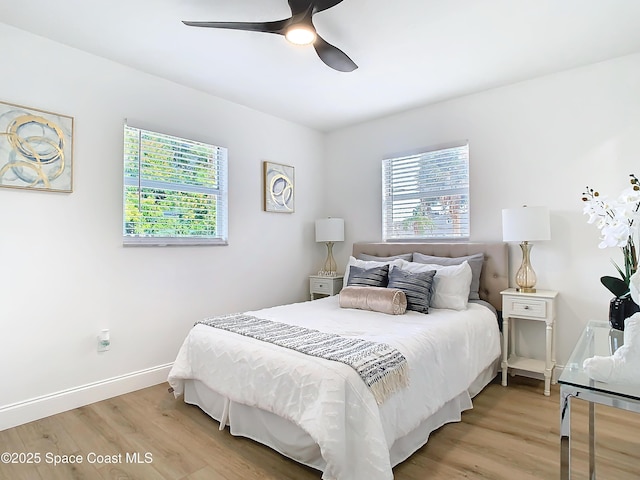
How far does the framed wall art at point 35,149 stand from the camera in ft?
7.97

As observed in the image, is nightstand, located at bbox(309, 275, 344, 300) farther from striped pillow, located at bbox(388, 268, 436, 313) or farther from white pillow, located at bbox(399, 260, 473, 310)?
white pillow, located at bbox(399, 260, 473, 310)

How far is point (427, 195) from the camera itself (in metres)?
3.95

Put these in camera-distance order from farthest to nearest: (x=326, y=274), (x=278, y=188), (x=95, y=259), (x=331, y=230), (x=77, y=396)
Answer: (x=326, y=274) → (x=331, y=230) → (x=278, y=188) → (x=95, y=259) → (x=77, y=396)

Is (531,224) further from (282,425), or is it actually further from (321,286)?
(282,425)

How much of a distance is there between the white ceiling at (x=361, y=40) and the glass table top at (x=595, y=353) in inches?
77.3

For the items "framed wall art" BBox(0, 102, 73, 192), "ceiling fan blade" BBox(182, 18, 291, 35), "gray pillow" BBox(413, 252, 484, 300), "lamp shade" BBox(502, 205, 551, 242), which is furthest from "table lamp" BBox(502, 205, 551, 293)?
"framed wall art" BBox(0, 102, 73, 192)

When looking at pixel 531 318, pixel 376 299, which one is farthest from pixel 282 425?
pixel 531 318

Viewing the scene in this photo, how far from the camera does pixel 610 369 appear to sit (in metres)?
1.34

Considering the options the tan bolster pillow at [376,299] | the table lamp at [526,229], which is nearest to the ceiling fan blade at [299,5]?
the tan bolster pillow at [376,299]

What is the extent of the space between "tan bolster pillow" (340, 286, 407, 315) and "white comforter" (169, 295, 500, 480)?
0.27 feet

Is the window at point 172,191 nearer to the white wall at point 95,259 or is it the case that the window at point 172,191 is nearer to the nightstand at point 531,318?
the white wall at point 95,259

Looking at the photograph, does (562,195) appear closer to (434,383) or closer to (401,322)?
(401,322)

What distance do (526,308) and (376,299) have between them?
4.07ft

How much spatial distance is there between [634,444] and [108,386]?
141 inches
